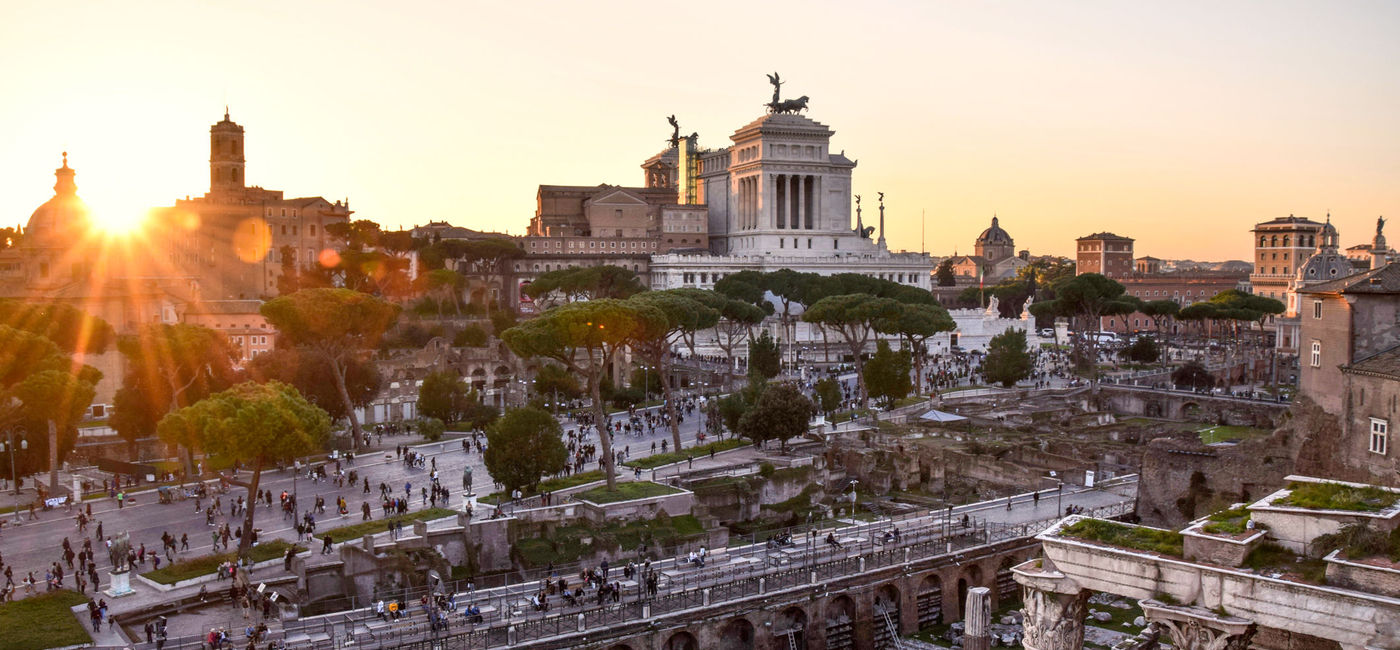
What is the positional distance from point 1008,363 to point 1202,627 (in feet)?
138

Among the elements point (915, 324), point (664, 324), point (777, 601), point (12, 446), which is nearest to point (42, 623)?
point (777, 601)

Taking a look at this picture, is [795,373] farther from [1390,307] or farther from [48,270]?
[48,270]

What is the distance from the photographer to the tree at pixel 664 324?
37625 mm

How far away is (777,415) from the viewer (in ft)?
123

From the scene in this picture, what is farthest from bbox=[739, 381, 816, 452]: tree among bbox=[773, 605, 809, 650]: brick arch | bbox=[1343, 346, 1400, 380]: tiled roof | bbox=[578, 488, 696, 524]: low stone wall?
bbox=[1343, 346, 1400, 380]: tiled roof

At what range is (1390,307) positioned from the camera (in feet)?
93.4

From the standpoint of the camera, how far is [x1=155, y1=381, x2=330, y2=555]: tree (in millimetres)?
26453

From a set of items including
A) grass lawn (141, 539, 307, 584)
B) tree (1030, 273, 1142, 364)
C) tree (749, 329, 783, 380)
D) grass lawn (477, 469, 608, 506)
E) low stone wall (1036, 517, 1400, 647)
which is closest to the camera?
low stone wall (1036, 517, 1400, 647)

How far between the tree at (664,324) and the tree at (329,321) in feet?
34.8

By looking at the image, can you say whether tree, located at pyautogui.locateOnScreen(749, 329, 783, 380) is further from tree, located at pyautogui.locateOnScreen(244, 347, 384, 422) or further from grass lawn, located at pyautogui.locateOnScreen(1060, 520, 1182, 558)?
grass lawn, located at pyautogui.locateOnScreen(1060, 520, 1182, 558)

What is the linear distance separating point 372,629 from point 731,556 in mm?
9068

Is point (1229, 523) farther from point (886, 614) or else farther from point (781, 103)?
point (781, 103)

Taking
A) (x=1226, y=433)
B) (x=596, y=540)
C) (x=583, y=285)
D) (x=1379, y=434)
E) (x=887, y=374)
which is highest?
(x=583, y=285)

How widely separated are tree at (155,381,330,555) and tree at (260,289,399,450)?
11.5 meters
